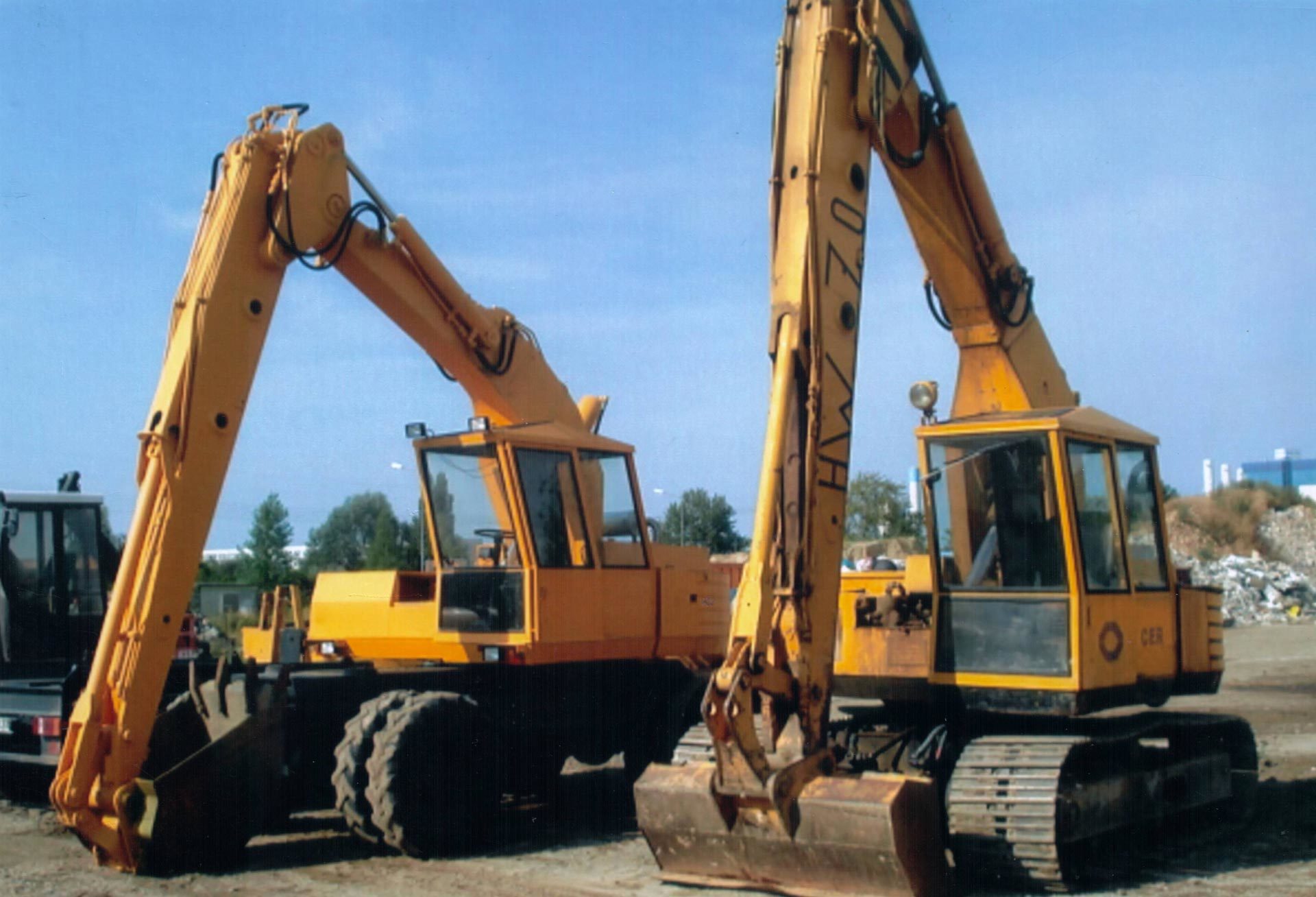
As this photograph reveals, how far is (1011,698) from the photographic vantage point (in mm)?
8812

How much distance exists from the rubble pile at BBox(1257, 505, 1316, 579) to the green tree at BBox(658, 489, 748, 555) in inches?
978

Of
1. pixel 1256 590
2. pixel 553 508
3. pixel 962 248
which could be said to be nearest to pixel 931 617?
pixel 962 248

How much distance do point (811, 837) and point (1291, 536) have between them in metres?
51.9

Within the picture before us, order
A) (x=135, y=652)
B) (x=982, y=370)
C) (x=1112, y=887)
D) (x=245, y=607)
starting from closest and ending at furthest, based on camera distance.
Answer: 1. (x=1112, y=887)
2. (x=135, y=652)
3. (x=982, y=370)
4. (x=245, y=607)

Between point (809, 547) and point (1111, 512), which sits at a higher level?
point (1111, 512)

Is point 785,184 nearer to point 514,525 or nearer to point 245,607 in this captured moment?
point 514,525

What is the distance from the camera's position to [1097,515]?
923 centimetres

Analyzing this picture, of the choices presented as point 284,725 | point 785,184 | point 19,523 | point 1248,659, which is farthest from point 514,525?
point 1248,659

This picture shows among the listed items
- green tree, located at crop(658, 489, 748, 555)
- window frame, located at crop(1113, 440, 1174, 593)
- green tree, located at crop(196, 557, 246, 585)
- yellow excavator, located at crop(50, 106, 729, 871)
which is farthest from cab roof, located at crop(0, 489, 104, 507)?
green tree, located at crop(196, 557, 246, 585)

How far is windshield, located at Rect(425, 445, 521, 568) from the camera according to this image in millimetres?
11383

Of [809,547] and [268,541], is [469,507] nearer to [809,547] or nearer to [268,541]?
[809,547]

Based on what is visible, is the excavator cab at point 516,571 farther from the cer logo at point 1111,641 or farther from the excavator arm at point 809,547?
the cer logo at point 1111,641

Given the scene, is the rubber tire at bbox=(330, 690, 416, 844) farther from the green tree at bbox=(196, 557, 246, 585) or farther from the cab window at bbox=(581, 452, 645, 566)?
the green tree at bbox=(196, 557, 246, 585)

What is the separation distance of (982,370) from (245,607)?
3677cm
